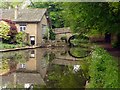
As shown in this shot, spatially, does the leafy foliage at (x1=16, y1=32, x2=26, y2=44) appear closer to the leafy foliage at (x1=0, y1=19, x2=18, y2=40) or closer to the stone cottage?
the leafy foliage at (x1=0, y1=19, x2=18, y2=40)

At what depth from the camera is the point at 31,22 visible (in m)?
44.5

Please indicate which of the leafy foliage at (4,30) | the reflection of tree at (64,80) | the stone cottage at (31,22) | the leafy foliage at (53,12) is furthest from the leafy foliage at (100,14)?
the leafy foliage at (53,12)

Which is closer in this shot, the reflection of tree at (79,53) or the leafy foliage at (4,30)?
the reflection of tree at (79,53)

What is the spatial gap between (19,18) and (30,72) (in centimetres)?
2843

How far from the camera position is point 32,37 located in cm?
4453

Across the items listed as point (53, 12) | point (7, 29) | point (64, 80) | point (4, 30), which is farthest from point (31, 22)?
point (64, 80)

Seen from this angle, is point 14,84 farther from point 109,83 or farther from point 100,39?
point 100,39

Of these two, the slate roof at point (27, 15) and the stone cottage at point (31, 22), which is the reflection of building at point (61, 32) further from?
the slate roof at point (27, 15)

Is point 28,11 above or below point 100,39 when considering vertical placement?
above

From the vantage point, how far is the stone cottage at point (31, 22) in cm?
4432

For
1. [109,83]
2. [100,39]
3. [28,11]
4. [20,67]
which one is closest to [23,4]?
[28,11]

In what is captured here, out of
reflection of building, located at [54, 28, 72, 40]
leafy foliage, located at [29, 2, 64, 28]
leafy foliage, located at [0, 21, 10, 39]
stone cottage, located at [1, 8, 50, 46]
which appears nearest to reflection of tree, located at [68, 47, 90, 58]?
leafy foliage, located at [0, 21, 10, 39]

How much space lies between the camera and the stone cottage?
44322mm

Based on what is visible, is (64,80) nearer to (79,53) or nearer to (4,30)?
(79,53)
